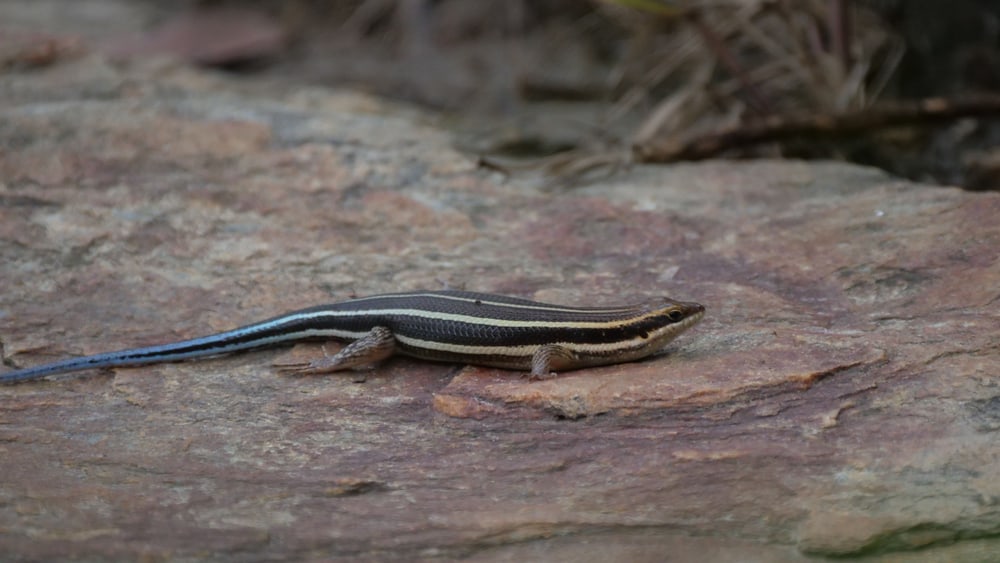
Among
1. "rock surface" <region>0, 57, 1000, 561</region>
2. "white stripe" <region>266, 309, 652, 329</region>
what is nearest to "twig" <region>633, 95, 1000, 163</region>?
"rock surface" <region>0, 57, 1000, 561</region>

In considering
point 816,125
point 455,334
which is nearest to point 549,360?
point 455,334

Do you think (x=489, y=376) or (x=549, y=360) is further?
(x=489, y=376)

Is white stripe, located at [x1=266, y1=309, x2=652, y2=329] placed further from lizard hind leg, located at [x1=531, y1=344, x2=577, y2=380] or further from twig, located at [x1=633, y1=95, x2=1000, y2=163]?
twig, located at [x1=633, y1=95, x2=1000, y2=163]

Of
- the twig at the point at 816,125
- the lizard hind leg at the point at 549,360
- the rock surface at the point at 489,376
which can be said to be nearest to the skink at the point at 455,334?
the lizard hind leg at the point at 549,360

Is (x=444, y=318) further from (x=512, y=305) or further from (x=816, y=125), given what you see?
(x=816, y=125)

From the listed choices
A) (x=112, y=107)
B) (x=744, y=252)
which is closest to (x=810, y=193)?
(x=744, y=252)

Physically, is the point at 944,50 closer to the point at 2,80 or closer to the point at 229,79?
the point at 229,79

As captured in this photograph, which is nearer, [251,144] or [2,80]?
[251,144]
